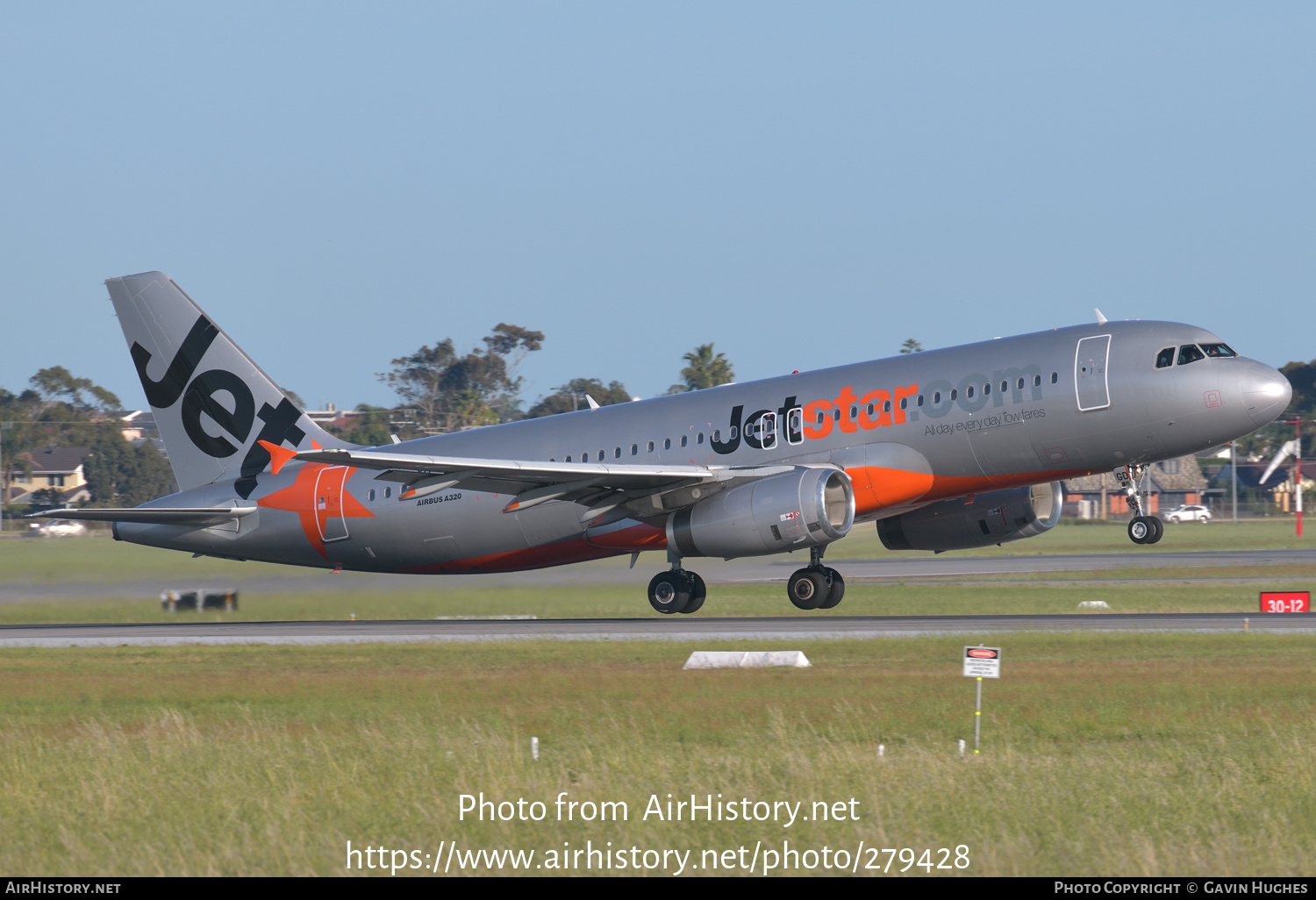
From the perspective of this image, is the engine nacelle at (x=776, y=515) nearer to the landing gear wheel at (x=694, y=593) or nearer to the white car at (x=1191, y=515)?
the landing gear wheel at (x=694, y=593)

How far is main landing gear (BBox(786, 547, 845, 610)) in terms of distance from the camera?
116ft

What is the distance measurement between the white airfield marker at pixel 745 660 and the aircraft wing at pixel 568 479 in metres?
7.32

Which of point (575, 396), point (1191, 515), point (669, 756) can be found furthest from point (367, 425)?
point (669, 756)

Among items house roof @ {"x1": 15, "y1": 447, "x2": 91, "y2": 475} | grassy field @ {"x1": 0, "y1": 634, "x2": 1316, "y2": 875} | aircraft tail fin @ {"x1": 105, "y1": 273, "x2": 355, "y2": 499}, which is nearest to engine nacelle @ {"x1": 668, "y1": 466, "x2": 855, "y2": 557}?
grassy field @ {"x1": 0, "y1": 634, "x2": 1316, "y2": 875}

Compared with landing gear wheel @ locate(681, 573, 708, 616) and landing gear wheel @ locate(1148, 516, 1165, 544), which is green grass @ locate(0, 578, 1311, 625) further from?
landing gear wheel @ locate(1148, 516, 1165, 544)

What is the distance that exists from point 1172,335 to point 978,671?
17.0m

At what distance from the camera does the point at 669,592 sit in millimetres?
36031

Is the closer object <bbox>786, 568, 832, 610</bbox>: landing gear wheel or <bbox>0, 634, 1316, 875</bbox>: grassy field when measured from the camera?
<bbox>0, 634, 1316, 875</bbox>: grassy field

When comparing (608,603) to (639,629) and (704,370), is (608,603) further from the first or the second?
(704,370)

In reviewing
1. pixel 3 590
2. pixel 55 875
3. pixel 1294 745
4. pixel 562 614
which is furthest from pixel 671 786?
pixel 3 590

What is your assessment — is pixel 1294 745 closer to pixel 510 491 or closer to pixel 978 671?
pixel 978 671

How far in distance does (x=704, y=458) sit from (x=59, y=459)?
135 m

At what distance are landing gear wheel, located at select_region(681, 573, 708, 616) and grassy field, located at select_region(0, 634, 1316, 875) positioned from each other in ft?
26.8

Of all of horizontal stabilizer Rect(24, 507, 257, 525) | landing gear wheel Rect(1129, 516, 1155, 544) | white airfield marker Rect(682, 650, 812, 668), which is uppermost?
horizontal stabilizer Rect(24, 507, 257, 525)
